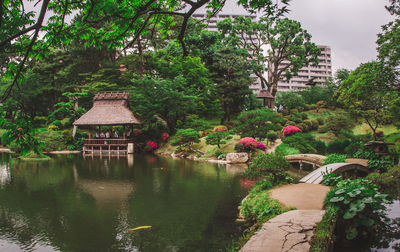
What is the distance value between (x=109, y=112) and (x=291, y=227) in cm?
1953

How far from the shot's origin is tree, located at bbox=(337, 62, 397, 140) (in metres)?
9.86

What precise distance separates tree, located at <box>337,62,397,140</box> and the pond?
6209mm

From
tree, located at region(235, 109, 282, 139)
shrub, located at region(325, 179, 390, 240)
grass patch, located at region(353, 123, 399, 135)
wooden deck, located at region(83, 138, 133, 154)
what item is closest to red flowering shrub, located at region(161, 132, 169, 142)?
wooden deck, located at region(83, 138, 133, 154)

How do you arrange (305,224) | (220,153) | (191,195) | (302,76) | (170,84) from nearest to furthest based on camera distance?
(305,224), (191,195), (220,153), (170,84), (302,76)

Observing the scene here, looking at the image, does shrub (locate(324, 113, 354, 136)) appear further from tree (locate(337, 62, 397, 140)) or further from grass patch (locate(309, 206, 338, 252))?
grass patch (locate(309, 206, 338, 252))

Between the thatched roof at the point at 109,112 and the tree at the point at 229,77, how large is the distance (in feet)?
29.9

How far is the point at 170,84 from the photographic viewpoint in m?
21.2

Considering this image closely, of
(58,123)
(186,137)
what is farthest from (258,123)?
(58,123)

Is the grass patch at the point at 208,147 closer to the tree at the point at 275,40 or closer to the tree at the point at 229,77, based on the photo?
the tree at the point at 229,77

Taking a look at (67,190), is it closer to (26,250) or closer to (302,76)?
(26,250)

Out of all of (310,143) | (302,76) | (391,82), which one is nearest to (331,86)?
(310,143)

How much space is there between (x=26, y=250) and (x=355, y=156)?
518 inches

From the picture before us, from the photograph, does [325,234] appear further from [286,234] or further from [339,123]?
[339,123]

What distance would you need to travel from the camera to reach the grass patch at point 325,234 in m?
3.70
